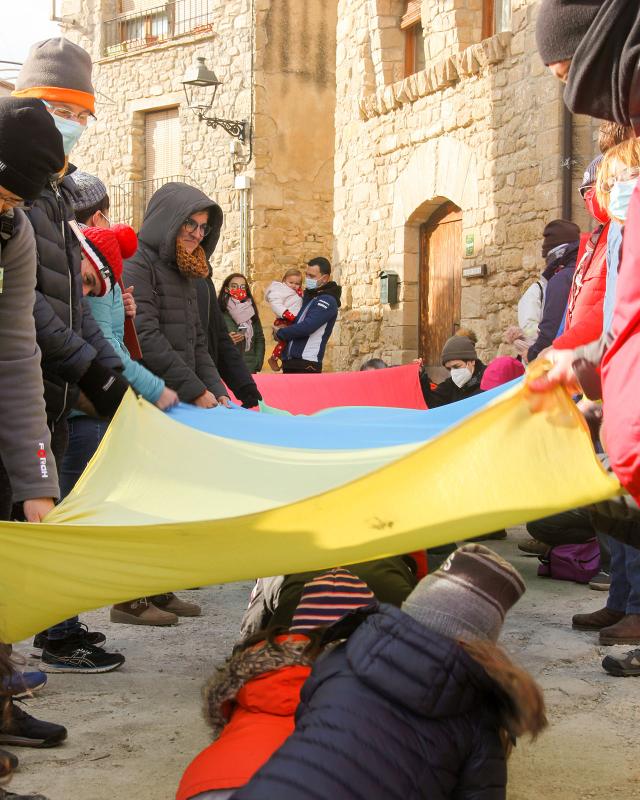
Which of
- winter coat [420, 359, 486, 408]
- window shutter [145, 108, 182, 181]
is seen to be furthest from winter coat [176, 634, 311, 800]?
window shutter [145, 108, 182, 181]

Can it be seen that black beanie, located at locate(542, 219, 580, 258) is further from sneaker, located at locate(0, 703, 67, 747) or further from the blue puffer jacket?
the blue puffer jacket

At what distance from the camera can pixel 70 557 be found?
8.25 ft

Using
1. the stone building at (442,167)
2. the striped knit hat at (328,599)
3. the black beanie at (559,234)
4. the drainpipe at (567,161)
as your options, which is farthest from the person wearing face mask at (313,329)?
the striped knit hat at (328,599)

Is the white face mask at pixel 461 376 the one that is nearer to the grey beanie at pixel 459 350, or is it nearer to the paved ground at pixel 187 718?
the grey beanie at pixel 459 350

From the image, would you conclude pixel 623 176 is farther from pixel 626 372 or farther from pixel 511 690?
pixel 511 690

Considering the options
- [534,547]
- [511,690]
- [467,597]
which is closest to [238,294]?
[534,547]

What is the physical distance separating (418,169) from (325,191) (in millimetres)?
6201

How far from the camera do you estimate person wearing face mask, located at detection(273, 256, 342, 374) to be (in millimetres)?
9164

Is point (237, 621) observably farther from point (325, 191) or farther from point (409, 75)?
point (325, 191)

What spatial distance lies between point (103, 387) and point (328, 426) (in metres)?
0.89

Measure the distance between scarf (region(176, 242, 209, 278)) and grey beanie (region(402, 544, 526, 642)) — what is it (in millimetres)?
2971

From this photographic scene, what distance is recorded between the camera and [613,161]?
2580mm

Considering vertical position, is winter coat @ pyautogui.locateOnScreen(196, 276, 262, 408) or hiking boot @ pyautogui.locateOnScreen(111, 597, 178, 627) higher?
winter coat @ pyautogui.locateOnScreen(196, 276, 262, 408)

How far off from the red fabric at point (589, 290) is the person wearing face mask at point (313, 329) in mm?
4849
